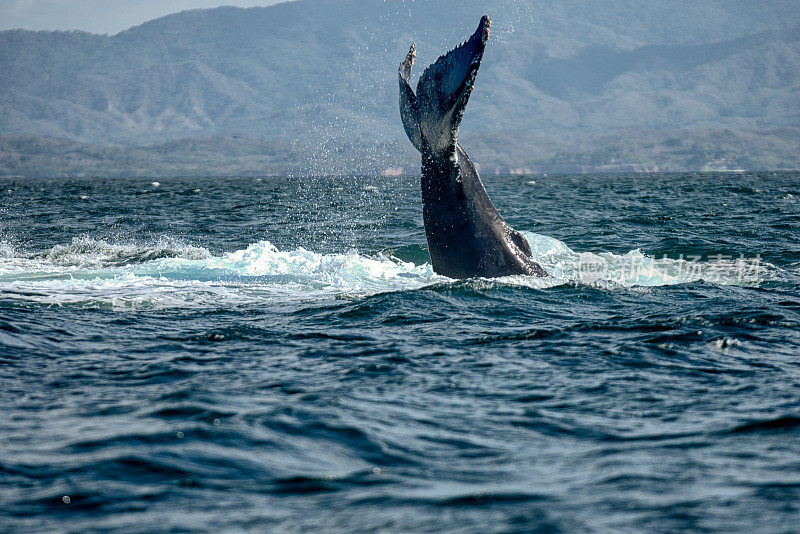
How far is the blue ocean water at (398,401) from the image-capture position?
4.35 m

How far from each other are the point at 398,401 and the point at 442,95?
15.6 ft

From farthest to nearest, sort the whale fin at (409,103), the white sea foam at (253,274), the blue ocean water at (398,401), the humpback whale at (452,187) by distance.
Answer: the white sea foam at (253,274)
the whale fin at (409,103)
the humpback whale at (452,187)
the blue ocean water at (398,401)

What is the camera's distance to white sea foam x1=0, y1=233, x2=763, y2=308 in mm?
11320

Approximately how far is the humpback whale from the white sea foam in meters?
0.33

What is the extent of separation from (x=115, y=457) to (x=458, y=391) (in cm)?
250

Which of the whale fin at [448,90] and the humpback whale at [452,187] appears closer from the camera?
the whale fin at [448,90]

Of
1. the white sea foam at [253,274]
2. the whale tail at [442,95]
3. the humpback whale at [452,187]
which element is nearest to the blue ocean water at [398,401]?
the white sea foam at [253,274]

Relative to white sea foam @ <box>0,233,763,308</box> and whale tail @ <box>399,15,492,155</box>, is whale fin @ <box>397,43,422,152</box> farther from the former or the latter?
white sea foam @ <box>0,233,763,308</box>

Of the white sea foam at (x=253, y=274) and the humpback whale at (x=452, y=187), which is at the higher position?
the humpback whale at (x=452, y=187)

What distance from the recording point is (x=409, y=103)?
10.6 m

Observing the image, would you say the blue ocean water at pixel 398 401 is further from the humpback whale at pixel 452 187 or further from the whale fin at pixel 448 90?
the whale fin at pixel 448 90

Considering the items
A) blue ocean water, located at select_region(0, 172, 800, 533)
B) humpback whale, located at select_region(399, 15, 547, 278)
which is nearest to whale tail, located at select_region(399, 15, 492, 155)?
humpback whale, located at select_region(399, 15, 547, 278)

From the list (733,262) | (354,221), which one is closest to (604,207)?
(354,221)

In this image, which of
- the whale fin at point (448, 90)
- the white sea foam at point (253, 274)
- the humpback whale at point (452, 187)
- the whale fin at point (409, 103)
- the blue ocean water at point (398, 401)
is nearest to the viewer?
the blue ocean water at point (398, 401)
